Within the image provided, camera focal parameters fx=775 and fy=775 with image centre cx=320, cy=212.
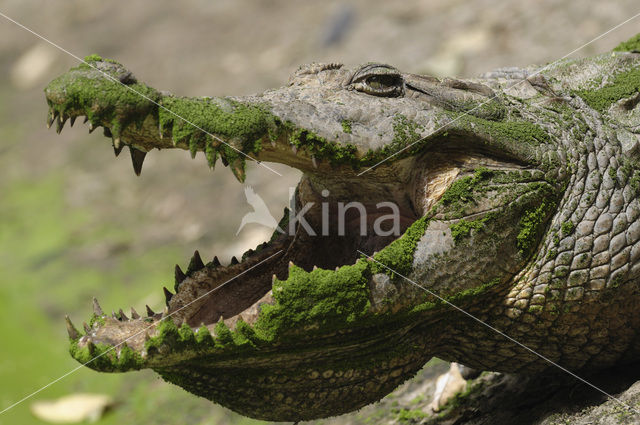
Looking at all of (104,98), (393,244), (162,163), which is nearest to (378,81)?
(393,244)

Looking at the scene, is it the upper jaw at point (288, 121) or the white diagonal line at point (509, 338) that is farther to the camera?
the white diagonal line at point (509, 338)

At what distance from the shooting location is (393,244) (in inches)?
134

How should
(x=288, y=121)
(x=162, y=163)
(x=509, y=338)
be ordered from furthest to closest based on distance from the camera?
(x=162, y=163) < (x=509, y=338) < (x=288, y=121)

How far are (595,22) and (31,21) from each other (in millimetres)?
12541

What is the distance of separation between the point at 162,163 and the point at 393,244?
8.04 m

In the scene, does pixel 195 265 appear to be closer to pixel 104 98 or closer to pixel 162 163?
pixel 104 98

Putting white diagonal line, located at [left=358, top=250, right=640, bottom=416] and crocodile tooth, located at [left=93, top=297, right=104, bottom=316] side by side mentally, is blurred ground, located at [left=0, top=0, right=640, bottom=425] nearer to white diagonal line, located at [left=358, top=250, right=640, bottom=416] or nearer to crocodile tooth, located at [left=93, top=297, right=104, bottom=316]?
crocodile tooth, located at [left=93, top=297, right=104, bottom=316]

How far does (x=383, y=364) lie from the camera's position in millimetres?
3562

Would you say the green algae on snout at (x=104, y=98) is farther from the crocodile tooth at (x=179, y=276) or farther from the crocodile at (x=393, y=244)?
the crocodile tooth at (x=179, y=276)

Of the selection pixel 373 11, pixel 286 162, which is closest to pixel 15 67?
pixel 373 11

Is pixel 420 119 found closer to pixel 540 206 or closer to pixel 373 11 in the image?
pixel 540 206

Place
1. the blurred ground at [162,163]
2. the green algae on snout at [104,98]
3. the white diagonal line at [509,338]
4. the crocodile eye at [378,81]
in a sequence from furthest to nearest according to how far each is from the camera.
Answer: the blurred ground at [162,163] → the crocodile eye at [378,81] → the white diagonal line at [509,338] → the green algae on snout at [104,98]

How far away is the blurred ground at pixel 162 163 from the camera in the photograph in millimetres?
8062

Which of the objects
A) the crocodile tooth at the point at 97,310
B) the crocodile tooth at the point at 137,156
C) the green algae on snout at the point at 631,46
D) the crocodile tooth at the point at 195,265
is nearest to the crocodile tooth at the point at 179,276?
the crocodile tooth at the point at 195,265
